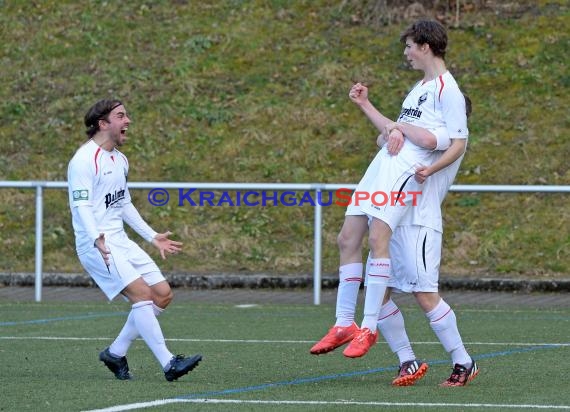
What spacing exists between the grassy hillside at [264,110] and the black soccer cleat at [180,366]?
9352mm

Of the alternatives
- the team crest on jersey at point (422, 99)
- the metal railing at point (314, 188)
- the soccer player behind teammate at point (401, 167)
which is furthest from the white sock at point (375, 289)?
the metal railing at point (314, 188)

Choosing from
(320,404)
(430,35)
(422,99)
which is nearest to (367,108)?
(422,99)

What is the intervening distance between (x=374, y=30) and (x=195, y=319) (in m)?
10.9

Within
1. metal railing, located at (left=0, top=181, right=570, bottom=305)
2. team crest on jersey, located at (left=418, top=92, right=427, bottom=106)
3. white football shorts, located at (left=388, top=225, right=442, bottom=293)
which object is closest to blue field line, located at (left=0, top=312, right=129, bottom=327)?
metal railing, located at (left=0, top=181, right=570, bottom=305)

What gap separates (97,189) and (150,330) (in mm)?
963

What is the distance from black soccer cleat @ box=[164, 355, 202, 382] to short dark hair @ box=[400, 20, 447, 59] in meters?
2.31

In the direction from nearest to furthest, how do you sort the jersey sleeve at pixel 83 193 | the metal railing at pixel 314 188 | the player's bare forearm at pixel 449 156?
the player's bare forearm at pixel 449 156 < the jersey sleeve at pixel 83 193 < the metal railing at pixel 314 188

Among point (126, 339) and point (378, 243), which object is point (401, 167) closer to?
point (378, 243)

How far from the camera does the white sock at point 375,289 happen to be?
7.88 meters

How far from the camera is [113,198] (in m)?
8.56

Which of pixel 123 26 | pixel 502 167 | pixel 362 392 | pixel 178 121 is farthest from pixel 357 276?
pixel 123 26

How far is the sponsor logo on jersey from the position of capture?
8.51m

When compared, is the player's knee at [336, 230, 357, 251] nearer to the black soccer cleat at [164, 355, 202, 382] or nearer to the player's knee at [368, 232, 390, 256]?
the player's knee at [368, 232, 390, 256]

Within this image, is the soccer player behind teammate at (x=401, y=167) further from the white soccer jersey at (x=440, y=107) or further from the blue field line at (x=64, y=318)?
the blue field line at (x=64, y=318)
